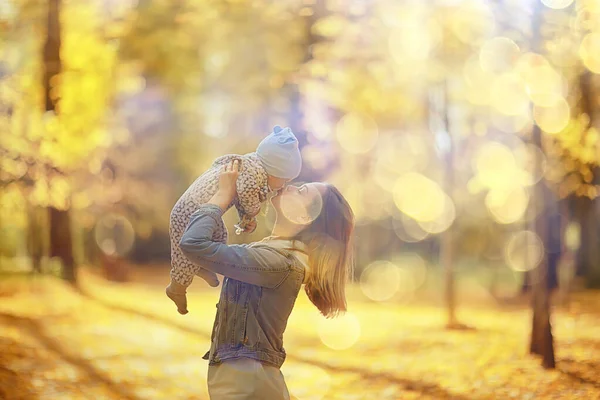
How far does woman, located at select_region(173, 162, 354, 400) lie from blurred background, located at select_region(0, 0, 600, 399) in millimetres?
2338

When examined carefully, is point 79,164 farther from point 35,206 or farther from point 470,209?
point 470,209

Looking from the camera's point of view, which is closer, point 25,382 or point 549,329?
point 25,382

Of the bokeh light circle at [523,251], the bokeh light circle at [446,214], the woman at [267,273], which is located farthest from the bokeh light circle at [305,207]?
the bokeh light circle at [446,214]

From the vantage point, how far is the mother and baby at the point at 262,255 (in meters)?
1.44

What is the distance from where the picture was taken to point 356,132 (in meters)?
5.00

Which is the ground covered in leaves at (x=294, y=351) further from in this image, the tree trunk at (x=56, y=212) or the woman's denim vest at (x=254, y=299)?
the woman's denim vest at (x=254, y=299)

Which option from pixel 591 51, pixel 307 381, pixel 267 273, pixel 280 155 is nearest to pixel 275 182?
pixel 280 155

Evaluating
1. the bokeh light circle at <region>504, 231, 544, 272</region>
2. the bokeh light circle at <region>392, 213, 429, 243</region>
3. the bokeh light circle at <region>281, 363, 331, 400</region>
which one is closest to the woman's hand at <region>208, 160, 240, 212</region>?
the bokeh light circle at <region>281, 363, 331, 400</region>

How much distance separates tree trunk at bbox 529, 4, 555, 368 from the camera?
3.89m

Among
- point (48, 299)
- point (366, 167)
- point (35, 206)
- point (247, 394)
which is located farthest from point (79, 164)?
point (247, 394)

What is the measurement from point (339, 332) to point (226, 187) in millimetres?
3142

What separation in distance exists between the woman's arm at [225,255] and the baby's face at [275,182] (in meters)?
0.19

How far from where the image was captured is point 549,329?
154 inches

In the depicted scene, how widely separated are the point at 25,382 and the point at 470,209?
13.0 ft
